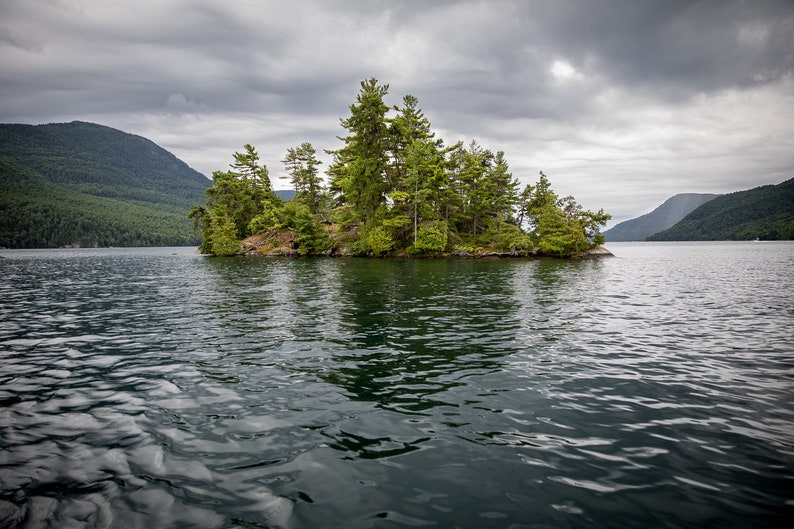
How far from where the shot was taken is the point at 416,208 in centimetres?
6562

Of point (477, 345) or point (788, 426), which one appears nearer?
point (788, 426)

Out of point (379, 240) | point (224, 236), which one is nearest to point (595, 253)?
point (379, 240)

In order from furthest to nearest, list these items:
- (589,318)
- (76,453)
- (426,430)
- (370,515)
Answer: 1. (589,318)
2. (426,430)
3. (76,453)
4. (370,515)

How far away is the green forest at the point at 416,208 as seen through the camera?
64750 mm

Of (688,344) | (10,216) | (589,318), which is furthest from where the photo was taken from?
(10,216)

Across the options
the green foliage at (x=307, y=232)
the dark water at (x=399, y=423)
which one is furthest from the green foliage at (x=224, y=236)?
the dark water at (x=399, y=423)

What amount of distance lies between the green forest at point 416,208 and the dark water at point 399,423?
50.3 meters

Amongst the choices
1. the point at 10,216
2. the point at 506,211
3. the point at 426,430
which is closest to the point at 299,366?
the point at 426,430

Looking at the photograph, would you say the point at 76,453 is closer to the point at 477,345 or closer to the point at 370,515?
the point at 370,515

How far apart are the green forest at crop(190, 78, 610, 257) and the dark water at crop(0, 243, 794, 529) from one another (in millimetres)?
50322

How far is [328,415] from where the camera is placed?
7.89 metres

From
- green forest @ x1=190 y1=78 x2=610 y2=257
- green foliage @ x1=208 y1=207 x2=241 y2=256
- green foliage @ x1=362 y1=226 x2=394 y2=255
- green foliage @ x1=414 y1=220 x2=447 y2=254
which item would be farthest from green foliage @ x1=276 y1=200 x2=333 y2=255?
green foliage @ x1=414 y1=220 x2=447 y2=254

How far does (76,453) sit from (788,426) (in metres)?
13.6

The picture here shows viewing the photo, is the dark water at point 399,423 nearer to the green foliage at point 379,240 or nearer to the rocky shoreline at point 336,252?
the green foliage at point 379,240
